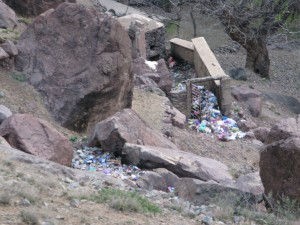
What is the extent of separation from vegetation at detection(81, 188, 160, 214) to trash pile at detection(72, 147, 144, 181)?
104 inches

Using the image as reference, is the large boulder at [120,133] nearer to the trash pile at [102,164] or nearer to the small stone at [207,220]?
the trash pile at [102,164]

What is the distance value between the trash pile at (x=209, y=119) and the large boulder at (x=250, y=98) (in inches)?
39.8

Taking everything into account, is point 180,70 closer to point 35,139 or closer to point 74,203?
point 35,139

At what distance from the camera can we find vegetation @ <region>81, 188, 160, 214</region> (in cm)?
538

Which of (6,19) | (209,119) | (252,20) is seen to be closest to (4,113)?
(6,19)

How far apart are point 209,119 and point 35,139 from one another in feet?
19.9

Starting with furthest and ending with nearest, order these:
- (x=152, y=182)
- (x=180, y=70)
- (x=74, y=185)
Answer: (x=180, y=70) < (x=152, y=182) < (x=74, y=185)

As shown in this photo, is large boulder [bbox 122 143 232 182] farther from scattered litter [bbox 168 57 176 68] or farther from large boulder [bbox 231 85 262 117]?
scattered litter [bbox 168 57 176 68]

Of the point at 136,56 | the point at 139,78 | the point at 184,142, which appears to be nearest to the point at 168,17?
the point at 136,56

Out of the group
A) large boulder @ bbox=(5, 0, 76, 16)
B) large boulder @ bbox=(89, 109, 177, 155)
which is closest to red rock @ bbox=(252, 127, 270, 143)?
large boulder @ bbox=(89, 109, 177, 155)

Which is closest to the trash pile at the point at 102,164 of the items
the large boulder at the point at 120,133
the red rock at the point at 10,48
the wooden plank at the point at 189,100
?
the large boulder at the point at 120,133

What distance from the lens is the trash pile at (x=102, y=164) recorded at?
28.4 ft

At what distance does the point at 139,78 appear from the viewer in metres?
13.6

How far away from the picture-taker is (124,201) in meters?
5.42
